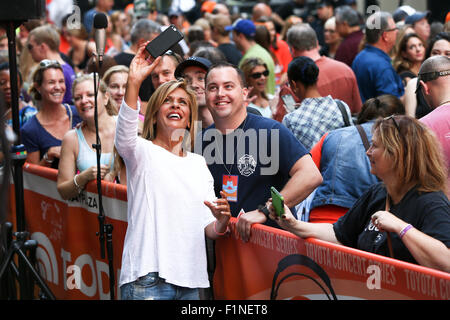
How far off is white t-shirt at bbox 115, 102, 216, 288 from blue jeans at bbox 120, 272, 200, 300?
38 mm

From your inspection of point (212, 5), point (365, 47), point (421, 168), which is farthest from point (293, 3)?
point (421, 168)

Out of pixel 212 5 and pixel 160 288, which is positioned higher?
pixel 212 5

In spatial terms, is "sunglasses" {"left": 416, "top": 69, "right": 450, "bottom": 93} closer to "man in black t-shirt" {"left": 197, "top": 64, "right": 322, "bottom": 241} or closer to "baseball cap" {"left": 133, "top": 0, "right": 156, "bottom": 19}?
"man in black t-shirt" {"left": 197, "top": 64, "right": 322, "bottom": 241}

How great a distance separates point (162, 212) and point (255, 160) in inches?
24.6

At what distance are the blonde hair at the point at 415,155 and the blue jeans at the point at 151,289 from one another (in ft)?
4.30

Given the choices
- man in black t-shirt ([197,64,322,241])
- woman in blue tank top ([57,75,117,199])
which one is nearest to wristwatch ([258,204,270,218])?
man in black t-shirt ([197,64,322,241])

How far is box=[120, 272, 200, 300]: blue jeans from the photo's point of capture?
3.77 metres

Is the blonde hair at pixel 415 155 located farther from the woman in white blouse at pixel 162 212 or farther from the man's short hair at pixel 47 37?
the man's short hair at pixel 47 37

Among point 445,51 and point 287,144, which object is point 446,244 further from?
point 445,51

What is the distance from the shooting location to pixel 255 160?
4.09 m

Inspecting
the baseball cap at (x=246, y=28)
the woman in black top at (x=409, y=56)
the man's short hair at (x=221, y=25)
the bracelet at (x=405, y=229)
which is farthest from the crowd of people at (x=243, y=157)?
the man's short hair at (x=221, y=25)

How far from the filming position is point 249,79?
273 inches

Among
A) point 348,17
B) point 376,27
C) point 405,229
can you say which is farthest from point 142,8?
point 405,229

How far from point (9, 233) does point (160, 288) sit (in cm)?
164
